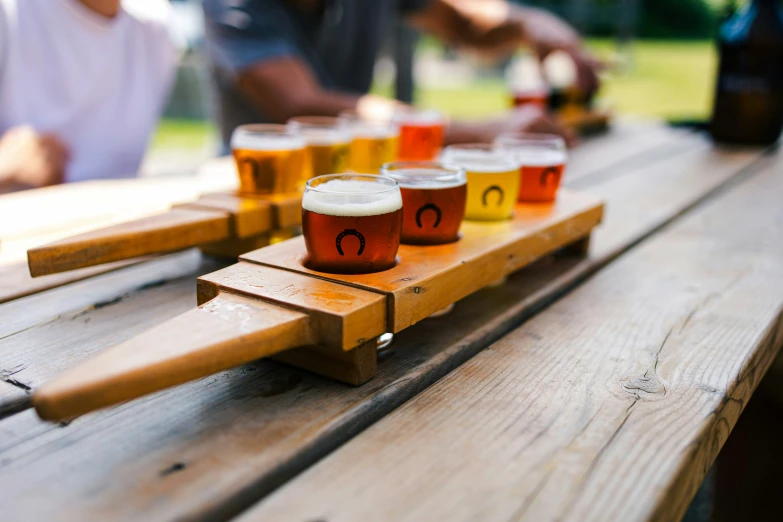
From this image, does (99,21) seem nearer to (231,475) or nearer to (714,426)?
(231,475)

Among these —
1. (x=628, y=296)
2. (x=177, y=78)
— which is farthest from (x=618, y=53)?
(x=628, y=296)

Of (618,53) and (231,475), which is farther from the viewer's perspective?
(618,53)

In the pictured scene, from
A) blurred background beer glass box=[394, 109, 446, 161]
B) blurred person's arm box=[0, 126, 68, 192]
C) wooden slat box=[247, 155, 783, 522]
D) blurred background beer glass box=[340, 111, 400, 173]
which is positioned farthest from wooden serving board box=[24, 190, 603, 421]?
blurred person's arm box=[0, 126, 68, 192]

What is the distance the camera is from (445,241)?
1172 millimetres

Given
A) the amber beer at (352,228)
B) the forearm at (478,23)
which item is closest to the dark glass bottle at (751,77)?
the forearm at (478,23)

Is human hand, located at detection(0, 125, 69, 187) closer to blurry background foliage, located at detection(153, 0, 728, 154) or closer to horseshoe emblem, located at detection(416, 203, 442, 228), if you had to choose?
horseshoe emblem, located at detection(416, 203, 442, 228)

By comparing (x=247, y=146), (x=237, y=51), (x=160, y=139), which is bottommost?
(x=160, y=139)

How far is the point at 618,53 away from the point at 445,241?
1158 centimetres

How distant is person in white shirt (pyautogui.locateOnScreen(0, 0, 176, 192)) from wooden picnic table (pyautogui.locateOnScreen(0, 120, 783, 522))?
0.92 meters

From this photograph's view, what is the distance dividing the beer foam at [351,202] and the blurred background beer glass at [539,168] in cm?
50

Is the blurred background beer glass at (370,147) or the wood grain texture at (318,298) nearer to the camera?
the wood grain texture at (318,298)

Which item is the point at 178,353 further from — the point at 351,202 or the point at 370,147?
the point at 370,147

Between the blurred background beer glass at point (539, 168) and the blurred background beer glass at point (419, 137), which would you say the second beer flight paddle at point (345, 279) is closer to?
the blurred background beer glass at point (539, 168)

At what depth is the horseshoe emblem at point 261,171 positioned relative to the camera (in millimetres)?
1410
